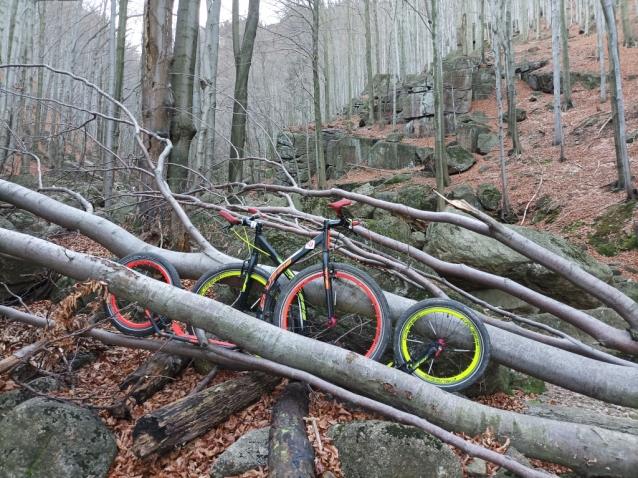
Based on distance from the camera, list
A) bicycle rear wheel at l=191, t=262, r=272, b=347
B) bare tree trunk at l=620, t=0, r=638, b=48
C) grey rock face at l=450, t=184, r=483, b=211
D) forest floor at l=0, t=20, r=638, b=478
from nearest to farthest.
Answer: forest floor at l=0, t=20, r=638, b=478 < bicycle rear wheel at l=191, t=262, r=272, b=347 < grey rock face at l=450, t=184, r=483, b=211 < bare tree trunk at l=620, t=0, r=638, b=48

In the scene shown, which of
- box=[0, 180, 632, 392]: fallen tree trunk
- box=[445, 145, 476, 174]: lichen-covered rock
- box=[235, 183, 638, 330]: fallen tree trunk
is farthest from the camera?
box=[445, 145, 476, 174]: lichen-covered rock

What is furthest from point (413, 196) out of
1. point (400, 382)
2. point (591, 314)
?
point (400, 382)

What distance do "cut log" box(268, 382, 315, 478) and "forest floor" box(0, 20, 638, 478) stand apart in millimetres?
88

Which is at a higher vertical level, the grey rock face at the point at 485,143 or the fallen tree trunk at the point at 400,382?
the grey rock face at the point at 485,143

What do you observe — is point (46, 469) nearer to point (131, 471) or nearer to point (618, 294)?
point (131, 471)

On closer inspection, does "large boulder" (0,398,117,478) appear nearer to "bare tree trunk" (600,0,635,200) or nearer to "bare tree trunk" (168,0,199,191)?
"bare tree trunk" (168,0,199,191)

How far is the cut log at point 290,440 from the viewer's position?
234 centimetres

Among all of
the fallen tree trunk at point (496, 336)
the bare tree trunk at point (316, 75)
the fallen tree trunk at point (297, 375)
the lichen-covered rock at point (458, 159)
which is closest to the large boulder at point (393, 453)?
the fallen tree trunk at point (297, 375)

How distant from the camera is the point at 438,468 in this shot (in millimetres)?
2354

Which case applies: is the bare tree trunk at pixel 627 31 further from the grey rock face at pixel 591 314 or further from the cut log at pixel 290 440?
the cut log at pixel 290 440

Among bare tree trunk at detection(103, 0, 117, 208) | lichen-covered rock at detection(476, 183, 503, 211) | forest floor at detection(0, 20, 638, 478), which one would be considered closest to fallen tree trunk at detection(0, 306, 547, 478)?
forest floor at detection(0, 20, 638, 478)

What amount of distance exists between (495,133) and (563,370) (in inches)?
685

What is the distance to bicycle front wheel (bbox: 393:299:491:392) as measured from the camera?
3.20 m

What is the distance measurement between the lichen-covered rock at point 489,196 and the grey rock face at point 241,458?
37.9ft
